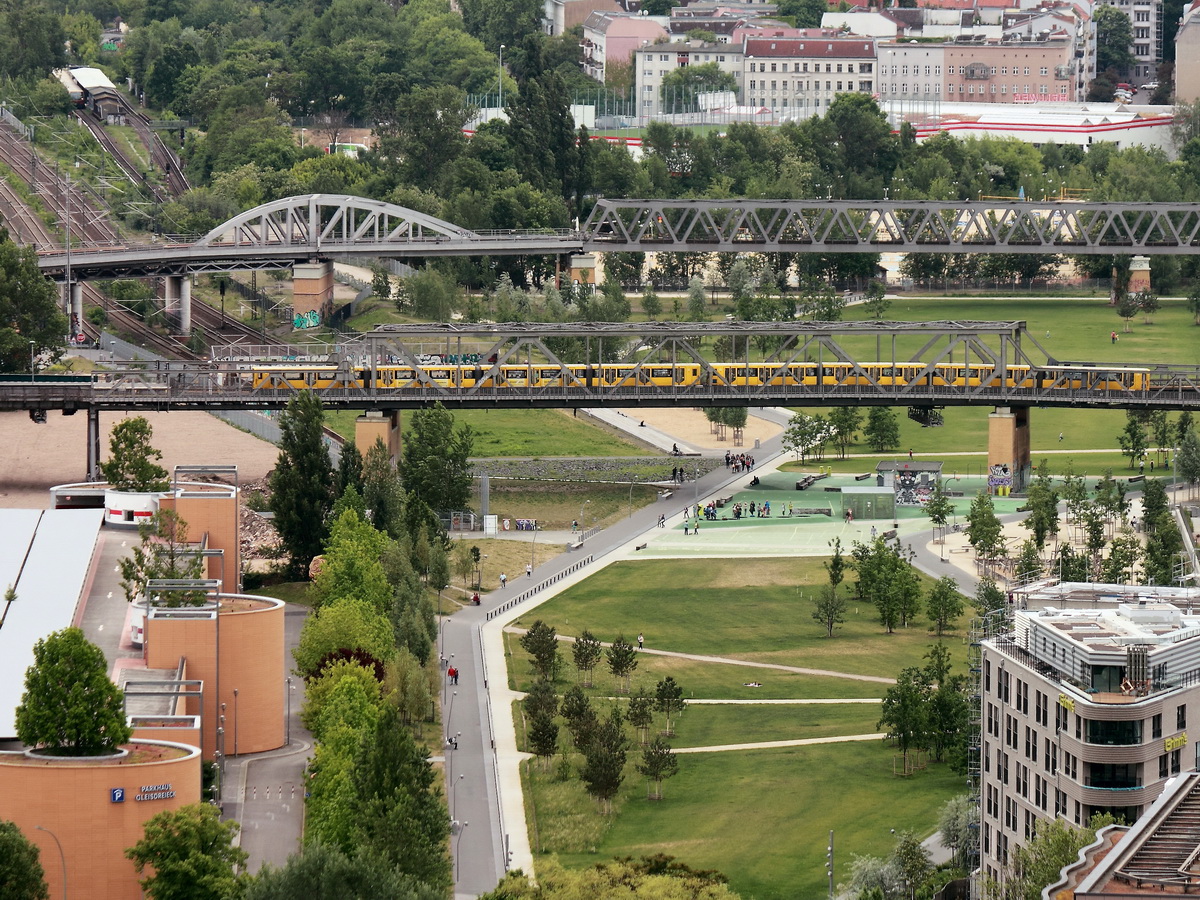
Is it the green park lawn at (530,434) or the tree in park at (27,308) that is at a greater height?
the tree in park at (27,308)

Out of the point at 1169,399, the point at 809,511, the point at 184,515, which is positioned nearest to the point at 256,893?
the point at 184,515

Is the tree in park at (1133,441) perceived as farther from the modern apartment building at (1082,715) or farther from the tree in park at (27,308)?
the modern apartment building at (1082,715)

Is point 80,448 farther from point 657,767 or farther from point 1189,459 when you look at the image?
point 657,767

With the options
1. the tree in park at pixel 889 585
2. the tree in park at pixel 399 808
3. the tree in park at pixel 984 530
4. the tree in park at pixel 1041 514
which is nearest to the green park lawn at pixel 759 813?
the tree in park at pixel 399 808

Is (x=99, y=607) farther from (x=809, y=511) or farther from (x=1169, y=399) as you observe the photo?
(x=1169, y=399)

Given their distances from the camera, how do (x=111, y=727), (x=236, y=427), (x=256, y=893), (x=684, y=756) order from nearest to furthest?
1. (x=256, y=893)
2. (x=111, y=727)
3. (x=684, y=756)
4. (x=236, y=427)

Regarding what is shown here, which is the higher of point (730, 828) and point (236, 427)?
point (236, 427)

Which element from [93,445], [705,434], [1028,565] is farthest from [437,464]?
[1028,565]
